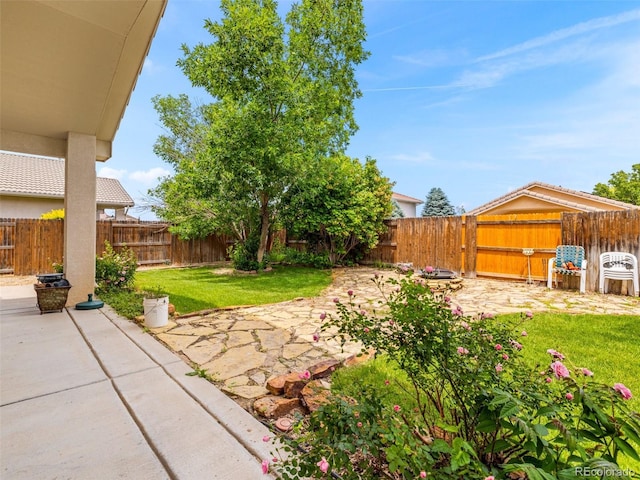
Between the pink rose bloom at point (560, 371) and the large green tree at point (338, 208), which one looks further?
the large green tree at point (338, 208)

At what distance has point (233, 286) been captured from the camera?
7.01 metres

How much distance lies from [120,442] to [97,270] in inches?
206

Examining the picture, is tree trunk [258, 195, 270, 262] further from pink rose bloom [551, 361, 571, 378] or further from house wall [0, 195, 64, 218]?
house wall [0, 195, 64, 218]

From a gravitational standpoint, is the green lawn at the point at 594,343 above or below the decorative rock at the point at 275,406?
above

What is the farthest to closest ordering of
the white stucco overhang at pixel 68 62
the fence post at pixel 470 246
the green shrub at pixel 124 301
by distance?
the fence post at pixel 470 246
the green shrub at pixel 124 301
the white stucco overhang at pixel 68 62

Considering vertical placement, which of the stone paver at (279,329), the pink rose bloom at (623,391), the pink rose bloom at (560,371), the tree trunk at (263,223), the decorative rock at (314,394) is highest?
the tree trunk at (263,223)

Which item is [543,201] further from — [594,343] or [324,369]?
[324,369]

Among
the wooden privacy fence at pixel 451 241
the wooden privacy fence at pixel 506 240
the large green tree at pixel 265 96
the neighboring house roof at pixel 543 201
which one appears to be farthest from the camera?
the neighboring house roof at pixel 543 201

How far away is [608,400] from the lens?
39.0 inches

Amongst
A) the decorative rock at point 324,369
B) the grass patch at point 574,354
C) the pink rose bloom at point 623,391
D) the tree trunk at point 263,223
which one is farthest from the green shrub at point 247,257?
the pink rose bloom at point 623,391

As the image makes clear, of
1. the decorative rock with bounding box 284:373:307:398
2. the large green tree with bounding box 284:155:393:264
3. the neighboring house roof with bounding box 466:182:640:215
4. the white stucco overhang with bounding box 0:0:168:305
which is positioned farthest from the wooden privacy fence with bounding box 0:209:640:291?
the decorative rock with bounding box 284:373:307:398

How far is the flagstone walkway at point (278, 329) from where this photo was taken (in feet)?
8.90

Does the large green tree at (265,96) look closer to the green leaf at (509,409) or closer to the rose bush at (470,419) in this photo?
the rose bush at (470,419)

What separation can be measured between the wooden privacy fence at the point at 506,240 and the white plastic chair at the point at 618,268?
0.14 meters
